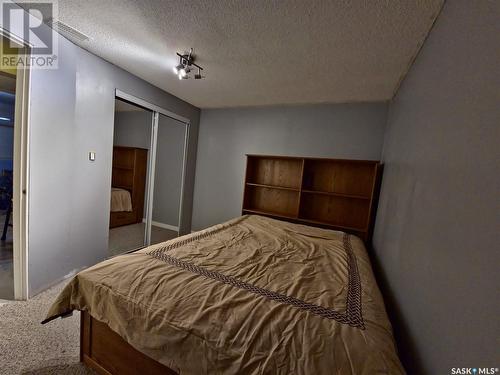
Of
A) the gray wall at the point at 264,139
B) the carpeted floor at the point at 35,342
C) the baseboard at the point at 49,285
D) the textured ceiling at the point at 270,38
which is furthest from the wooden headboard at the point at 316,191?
the carpeted floor at the point at 35,342

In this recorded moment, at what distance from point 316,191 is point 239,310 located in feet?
6.99

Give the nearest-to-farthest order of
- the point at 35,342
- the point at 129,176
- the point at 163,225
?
the point at 35,342 → the point at 129,176 → the point at 163,225

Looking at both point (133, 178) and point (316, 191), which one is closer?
point (316, 191)

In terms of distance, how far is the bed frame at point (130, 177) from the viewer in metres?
2.77

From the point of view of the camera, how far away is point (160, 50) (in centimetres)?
200

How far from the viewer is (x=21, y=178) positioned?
A: 1758 millimetres

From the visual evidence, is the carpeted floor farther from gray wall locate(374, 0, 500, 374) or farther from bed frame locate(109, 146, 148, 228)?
gray wall locate(374, 0, 500, 374)

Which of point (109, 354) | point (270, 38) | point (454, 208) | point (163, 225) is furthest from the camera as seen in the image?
point (163, 225)

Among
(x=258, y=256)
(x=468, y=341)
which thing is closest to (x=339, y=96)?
(x=258, y=256)

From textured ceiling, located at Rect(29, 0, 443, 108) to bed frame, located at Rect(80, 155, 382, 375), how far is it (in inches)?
36.7

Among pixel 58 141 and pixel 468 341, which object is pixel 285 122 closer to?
pixel 58 141

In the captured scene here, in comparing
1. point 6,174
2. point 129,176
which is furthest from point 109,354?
point 6,174

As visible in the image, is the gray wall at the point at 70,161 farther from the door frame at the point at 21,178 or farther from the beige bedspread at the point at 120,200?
the beige bedspread at the point at 120,200

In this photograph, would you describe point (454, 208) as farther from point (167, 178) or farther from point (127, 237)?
point (127, 237)
